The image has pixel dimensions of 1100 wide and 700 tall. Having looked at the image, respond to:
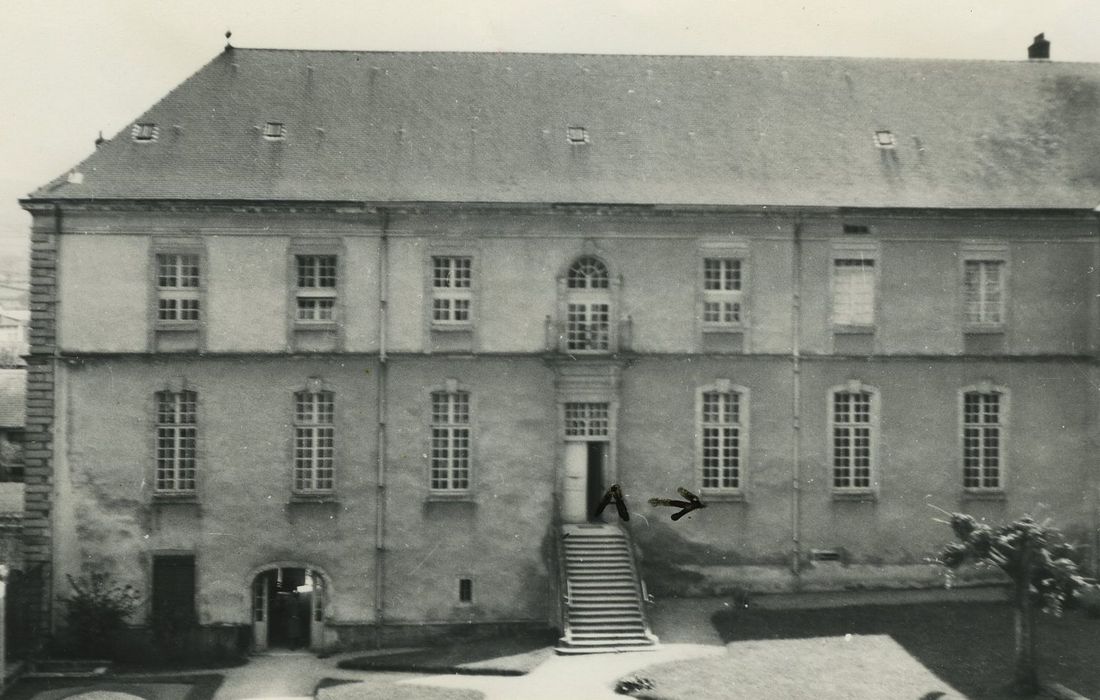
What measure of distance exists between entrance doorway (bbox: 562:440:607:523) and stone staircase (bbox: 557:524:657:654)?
367mm

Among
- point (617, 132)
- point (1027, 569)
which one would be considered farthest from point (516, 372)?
point (1027, 569)

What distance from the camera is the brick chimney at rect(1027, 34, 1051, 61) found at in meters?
31.4

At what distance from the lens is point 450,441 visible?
26.2m

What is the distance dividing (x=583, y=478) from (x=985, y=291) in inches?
432

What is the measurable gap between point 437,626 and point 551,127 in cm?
1284

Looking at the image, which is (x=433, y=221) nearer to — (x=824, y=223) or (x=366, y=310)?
(x=366, y=310)

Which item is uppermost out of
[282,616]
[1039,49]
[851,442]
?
[1039,49]

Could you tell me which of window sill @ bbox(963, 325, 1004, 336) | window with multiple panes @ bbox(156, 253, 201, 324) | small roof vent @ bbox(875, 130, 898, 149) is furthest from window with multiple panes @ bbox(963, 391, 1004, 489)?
window with multiple panes @ bbox(156, 253, 201, 324)

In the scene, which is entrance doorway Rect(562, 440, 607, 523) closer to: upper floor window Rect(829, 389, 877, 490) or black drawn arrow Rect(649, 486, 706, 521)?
black drawn arrow Rect(649, 486, 706, 521)

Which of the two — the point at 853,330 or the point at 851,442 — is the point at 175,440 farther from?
the point at 853,330

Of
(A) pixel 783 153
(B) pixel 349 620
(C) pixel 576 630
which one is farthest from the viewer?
(A) pixel 783 153

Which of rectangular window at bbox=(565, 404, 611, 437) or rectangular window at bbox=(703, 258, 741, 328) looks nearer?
rectangular window at bbox=(565, 404, 611, 437)

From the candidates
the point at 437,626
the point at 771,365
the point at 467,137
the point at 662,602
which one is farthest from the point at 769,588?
the point at 467,137

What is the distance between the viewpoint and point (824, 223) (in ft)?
87.2
